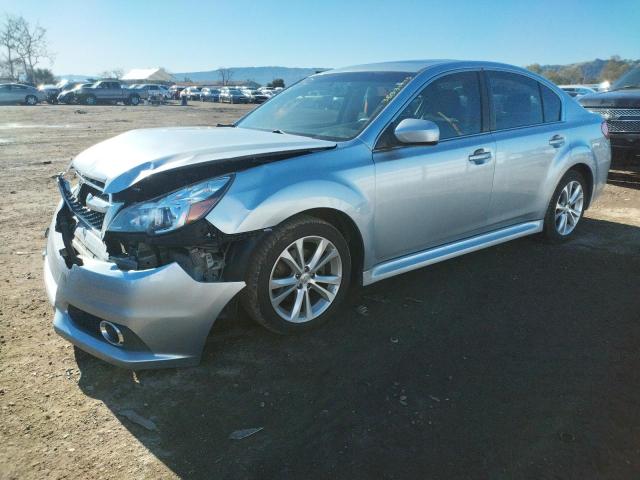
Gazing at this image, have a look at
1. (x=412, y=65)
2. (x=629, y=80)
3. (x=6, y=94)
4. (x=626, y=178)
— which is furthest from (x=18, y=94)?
(x=412, y=65)

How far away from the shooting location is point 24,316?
3537 mm

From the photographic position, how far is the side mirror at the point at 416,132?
3395mm

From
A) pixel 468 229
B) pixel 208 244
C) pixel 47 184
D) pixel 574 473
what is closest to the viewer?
pixel 574 473

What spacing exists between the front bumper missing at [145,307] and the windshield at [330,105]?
1496 mm

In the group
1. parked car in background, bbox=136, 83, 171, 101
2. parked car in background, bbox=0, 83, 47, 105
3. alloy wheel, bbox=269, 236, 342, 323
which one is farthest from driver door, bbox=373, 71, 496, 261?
parked car in background, bbox=136, 83, 171, 101

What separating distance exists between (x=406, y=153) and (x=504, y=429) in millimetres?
1911

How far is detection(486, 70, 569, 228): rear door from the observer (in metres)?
4.30

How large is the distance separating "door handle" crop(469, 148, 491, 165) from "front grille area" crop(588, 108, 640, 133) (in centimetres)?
496

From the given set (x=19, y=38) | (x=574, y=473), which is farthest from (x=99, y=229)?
(x=19, y=38)

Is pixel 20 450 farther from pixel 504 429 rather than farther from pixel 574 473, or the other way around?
pixel 574 473

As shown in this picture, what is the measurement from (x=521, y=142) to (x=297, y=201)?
2.39 meters

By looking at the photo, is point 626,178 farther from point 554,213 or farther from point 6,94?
point 6,94

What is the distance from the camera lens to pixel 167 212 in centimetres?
271

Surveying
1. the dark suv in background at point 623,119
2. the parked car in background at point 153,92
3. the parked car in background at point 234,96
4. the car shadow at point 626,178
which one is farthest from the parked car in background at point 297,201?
the parked car in background at point 234,96
